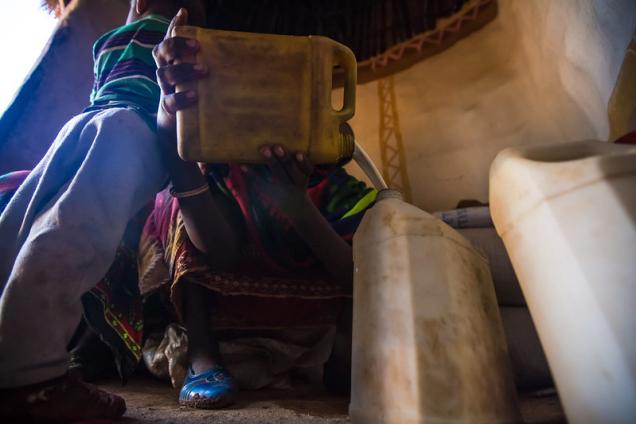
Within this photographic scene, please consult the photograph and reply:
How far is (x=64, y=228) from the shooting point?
0.60m

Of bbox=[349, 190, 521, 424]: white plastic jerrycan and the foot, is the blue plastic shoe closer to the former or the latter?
the foot

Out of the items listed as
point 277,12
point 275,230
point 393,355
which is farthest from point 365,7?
point 393,355

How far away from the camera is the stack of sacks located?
85 cm

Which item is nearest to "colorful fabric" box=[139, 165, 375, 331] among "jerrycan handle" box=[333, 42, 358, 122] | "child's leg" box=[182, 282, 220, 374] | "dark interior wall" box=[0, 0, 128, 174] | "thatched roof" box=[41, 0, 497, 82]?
"child's leg" box=[182, 282, 220, 374]

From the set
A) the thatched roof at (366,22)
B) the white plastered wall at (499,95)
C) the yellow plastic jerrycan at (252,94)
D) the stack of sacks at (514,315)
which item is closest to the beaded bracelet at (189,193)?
the yellow plastic jerrycan at (252,94)

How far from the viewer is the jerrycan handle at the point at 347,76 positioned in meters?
0.64

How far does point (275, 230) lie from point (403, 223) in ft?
1.75

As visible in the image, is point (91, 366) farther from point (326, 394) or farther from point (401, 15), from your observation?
point (401, 15)

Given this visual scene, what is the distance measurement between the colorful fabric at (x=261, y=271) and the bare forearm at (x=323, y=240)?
86mm

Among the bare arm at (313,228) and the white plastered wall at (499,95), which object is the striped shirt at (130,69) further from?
the white plastered wall at (499,95)

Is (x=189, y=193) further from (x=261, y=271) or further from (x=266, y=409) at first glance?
(x=266, y=409)

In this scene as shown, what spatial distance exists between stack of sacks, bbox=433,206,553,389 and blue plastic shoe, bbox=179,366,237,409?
0.54m

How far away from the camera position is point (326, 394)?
0.98 m

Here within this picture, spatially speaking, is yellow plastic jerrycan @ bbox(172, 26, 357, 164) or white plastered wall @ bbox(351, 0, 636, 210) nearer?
yellow plastic jerrycan @ bbox(172, 26, 357, 164)
